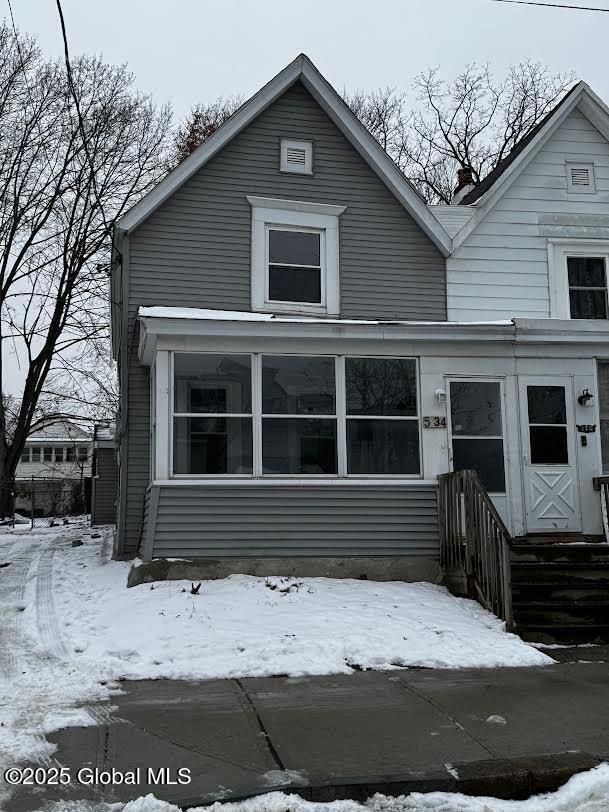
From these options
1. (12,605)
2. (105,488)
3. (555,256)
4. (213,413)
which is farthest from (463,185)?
(12,605)

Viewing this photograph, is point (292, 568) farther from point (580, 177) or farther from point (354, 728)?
point (580, 177)

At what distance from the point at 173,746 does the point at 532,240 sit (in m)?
10.8

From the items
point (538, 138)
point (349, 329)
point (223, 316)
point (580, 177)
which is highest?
point (538, 138)

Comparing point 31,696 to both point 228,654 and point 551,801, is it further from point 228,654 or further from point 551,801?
point 551,801

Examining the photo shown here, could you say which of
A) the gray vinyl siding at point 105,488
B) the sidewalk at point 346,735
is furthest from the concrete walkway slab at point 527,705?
the gray vinyl siding at point 105,488

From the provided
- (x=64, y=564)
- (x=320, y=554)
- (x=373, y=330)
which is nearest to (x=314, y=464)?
(x=320, y=554)

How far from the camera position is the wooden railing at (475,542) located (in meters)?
8.46

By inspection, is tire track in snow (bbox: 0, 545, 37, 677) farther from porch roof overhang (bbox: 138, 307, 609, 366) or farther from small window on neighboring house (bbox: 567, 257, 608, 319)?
small window on neighboring house (bbox: 567, 257, 608, 319)

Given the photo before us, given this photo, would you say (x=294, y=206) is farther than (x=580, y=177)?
No

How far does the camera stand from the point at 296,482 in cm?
1052

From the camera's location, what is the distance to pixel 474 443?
11289 mm

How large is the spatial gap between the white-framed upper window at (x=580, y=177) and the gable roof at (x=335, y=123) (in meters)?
2.58

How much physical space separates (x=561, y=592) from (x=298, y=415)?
4057 mm

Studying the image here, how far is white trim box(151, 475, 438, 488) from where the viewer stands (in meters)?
10.2
